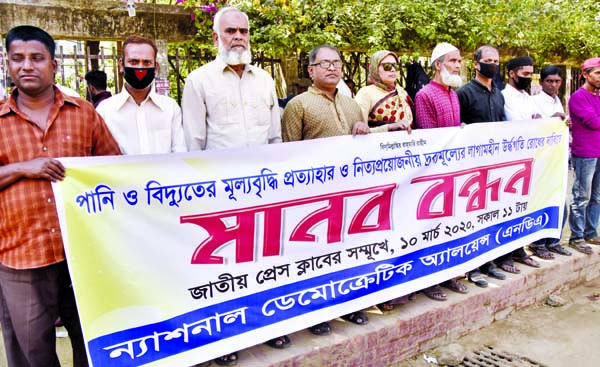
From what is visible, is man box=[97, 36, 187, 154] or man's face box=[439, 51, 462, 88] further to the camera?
man's face box=[439, 51, 462, 88]

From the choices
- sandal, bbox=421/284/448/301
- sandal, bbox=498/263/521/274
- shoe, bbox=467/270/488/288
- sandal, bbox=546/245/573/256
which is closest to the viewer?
sandal, bbox=421/284/448/301

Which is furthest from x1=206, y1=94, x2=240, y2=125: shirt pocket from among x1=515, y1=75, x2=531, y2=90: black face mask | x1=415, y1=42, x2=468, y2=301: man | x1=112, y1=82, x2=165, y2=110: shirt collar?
x1=515, y1=75, x2=531, y2=90: black face mask

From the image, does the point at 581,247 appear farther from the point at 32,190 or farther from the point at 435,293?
the point at 32,190

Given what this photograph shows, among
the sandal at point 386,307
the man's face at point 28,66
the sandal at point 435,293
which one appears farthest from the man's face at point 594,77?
the man's face at point 28,66

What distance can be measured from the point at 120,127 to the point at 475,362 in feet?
8.79

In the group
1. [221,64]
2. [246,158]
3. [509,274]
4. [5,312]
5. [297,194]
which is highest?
[221,64]

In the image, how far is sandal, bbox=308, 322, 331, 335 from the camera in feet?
10.1

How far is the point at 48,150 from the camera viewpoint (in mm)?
2236

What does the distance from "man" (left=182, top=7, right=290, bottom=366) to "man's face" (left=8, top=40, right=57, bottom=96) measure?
2.93 feet

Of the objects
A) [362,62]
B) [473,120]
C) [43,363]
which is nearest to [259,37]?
[362,62]

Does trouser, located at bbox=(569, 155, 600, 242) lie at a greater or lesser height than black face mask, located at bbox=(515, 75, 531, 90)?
lesser

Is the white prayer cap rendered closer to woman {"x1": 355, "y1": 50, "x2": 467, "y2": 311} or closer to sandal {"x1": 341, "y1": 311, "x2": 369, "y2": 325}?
woman {"x1": 355, "y1": 50, "x2": 467, "y2": 311}

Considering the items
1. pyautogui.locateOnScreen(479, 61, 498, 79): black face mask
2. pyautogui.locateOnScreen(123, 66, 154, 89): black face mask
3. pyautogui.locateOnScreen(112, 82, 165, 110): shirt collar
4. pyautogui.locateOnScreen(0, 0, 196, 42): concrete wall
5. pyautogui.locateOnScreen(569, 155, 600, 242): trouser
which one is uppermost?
pyautogui.locateOnScreen(0, 0, 196, 42): concrete wall

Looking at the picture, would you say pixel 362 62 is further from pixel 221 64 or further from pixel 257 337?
pixel 257 337
